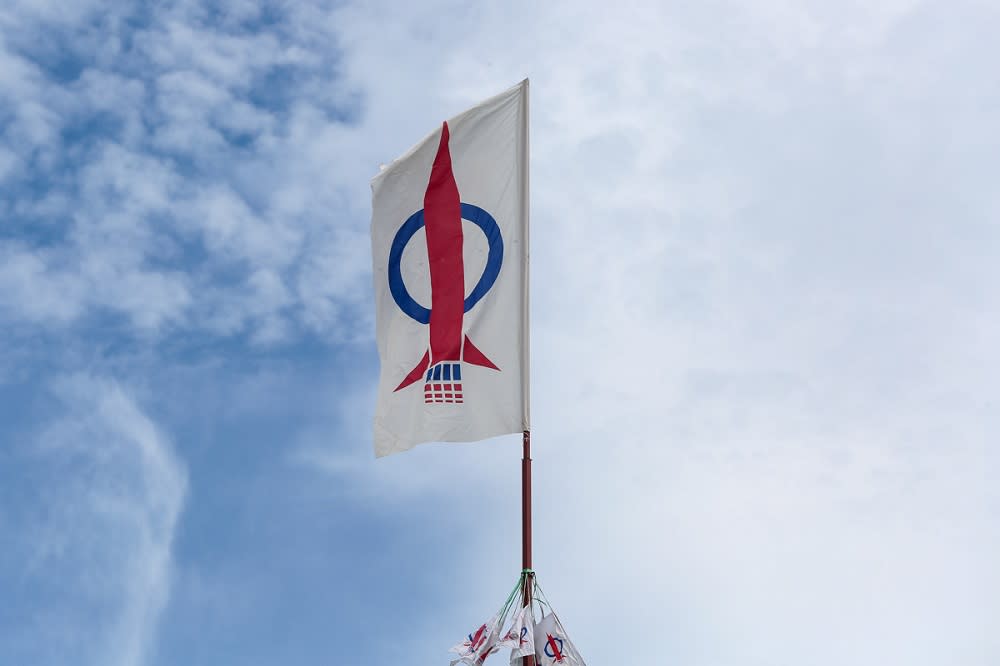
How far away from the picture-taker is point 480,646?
20359 mm

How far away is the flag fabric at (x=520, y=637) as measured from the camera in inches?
782

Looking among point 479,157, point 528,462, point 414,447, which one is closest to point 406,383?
point 414,447

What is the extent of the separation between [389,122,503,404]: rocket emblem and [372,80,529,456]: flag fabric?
21mm

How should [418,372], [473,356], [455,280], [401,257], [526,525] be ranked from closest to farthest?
[526,525]
[473,356]
[418,372]
[455,280]
[401,257]

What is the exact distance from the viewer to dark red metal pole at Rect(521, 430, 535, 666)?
799 inches

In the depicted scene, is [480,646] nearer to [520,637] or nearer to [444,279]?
[520,637]

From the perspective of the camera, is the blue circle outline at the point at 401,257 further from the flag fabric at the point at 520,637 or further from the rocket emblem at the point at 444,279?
the flag fabric at the point at 520,637

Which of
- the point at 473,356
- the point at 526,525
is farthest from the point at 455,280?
the point at 526,525

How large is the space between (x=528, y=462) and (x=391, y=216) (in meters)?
6.36

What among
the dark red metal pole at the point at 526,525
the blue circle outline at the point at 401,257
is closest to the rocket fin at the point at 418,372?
the blue circle outline at the point at 401,257

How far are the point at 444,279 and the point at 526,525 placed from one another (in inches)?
207

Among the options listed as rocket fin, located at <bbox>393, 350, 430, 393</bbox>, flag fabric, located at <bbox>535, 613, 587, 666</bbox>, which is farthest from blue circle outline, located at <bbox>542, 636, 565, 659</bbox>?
rocket fin, located at <bbox>393, 350, 430, 393</bbox>

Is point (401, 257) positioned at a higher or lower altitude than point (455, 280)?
higher

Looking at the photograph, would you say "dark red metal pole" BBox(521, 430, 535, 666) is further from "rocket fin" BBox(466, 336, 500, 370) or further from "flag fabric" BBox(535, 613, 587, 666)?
"rocket fin" BBox(466, 336, 500, 370)
